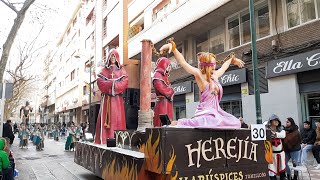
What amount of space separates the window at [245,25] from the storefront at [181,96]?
142 inches

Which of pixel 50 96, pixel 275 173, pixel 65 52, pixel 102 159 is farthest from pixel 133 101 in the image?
pixel 50 96

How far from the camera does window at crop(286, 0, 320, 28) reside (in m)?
11.9

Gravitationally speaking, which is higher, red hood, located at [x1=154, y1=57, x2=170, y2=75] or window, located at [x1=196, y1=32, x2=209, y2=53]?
window, located at [x1=196, y1=32, x2=209, y2=53]

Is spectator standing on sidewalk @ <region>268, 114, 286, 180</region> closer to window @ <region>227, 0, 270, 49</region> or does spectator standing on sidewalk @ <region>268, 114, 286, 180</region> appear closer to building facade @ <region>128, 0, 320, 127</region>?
building facade @ <region>128, 0, 320, 127</region>

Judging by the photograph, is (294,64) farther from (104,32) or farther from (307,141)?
(104,32)

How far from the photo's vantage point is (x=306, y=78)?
11781 millimetres

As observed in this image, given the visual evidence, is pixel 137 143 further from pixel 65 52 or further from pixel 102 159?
pixel 65 52

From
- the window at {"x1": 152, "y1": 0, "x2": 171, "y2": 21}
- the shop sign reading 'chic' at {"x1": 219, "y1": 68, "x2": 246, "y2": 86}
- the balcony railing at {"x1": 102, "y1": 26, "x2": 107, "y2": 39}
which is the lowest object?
the shop sign reading 'chic' at {"x1": 219, "y1": 68, "x2": 246, "y2": 86}

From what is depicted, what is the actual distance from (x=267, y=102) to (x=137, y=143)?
882cm

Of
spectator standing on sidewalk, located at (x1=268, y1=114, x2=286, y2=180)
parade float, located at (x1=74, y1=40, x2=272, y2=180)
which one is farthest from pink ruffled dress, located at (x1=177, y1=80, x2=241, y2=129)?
spectator standing on sidewalk, located at (x1=268, y1=114, x2=286, y2=180)

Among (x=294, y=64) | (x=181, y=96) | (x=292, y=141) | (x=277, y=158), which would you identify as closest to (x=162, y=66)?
(x=277, y=158)

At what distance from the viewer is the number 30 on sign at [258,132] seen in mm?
4832

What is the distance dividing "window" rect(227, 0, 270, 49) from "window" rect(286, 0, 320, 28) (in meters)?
1.21

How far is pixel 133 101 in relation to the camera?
10.6 m
